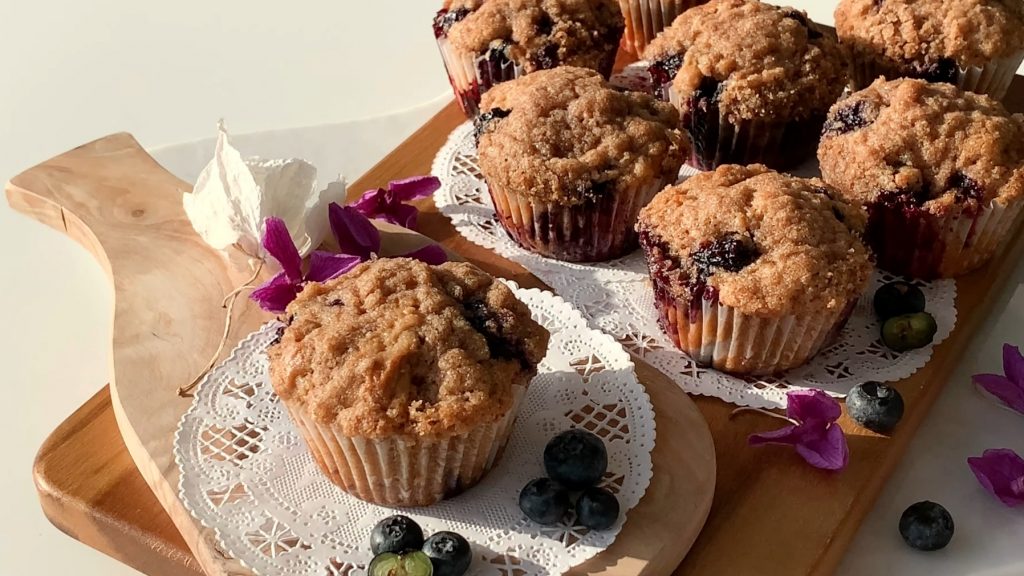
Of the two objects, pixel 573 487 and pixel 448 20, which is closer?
pixel 573 487

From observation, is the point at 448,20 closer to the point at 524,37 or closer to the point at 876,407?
the point at 524,37

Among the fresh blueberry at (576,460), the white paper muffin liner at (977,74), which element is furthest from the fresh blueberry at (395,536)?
the white paper muffin liner at (977,74)

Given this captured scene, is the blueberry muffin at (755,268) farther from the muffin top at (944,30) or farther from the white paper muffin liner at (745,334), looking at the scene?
the muffin top at (944,30)

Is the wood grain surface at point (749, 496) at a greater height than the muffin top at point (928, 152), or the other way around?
the muffin top at point (928, 152)

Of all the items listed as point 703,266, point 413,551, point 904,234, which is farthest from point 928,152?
point 413,551

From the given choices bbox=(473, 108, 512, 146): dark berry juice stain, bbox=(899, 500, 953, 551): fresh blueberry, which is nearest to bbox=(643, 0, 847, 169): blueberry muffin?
bbox=(473, 108, 512, 146): dark berry juice stain

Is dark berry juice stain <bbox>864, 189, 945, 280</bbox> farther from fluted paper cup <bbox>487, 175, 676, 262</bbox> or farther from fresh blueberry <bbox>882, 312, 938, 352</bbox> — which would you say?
fluted paper cup <bbox>487, 175, 676, 262</bbox>

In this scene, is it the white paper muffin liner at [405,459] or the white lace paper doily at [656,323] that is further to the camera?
the white lace paper doily at [656,323]

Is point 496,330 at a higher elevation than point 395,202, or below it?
higher
